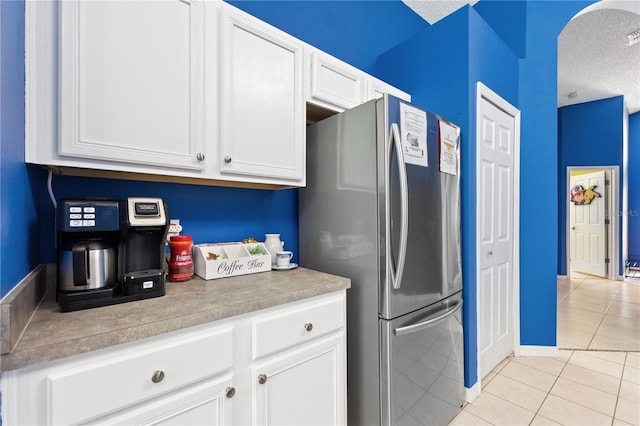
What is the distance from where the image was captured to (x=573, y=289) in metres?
4.71

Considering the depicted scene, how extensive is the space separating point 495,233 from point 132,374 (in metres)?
2.46

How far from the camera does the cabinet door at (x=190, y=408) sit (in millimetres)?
761

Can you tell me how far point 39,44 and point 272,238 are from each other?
1191 millimetres

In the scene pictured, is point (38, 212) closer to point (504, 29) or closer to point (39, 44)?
point (39, 44)

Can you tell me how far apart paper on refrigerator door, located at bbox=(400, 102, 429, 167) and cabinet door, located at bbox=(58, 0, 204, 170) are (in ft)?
3.14

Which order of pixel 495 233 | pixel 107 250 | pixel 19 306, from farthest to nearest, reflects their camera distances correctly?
pixel 495 233, pixel 107 250, pixel 19 306

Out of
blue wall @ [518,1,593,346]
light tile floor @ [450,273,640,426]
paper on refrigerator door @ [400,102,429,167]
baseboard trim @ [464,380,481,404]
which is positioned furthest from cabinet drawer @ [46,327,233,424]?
blue wall @ [518,1,593,346]

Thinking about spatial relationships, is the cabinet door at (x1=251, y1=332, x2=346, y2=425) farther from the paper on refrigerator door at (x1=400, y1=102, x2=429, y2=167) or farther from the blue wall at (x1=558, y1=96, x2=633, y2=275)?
the blue wall at (x1=558, y1=96, x2=633, y2=275)

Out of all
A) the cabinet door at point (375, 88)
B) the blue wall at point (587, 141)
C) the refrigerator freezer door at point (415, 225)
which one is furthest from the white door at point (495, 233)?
Result: the blue wall at point (587, 141)

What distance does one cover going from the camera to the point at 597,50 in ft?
12.5

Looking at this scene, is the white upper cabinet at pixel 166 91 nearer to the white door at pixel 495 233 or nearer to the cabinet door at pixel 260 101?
the cabinet door at pixel 260 101

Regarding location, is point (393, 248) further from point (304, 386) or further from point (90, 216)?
point (90, 216)

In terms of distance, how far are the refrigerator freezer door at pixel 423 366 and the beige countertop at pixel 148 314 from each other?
1.35ft

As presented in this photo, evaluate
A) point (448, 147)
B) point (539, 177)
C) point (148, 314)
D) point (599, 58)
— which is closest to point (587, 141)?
point (599, 58)
